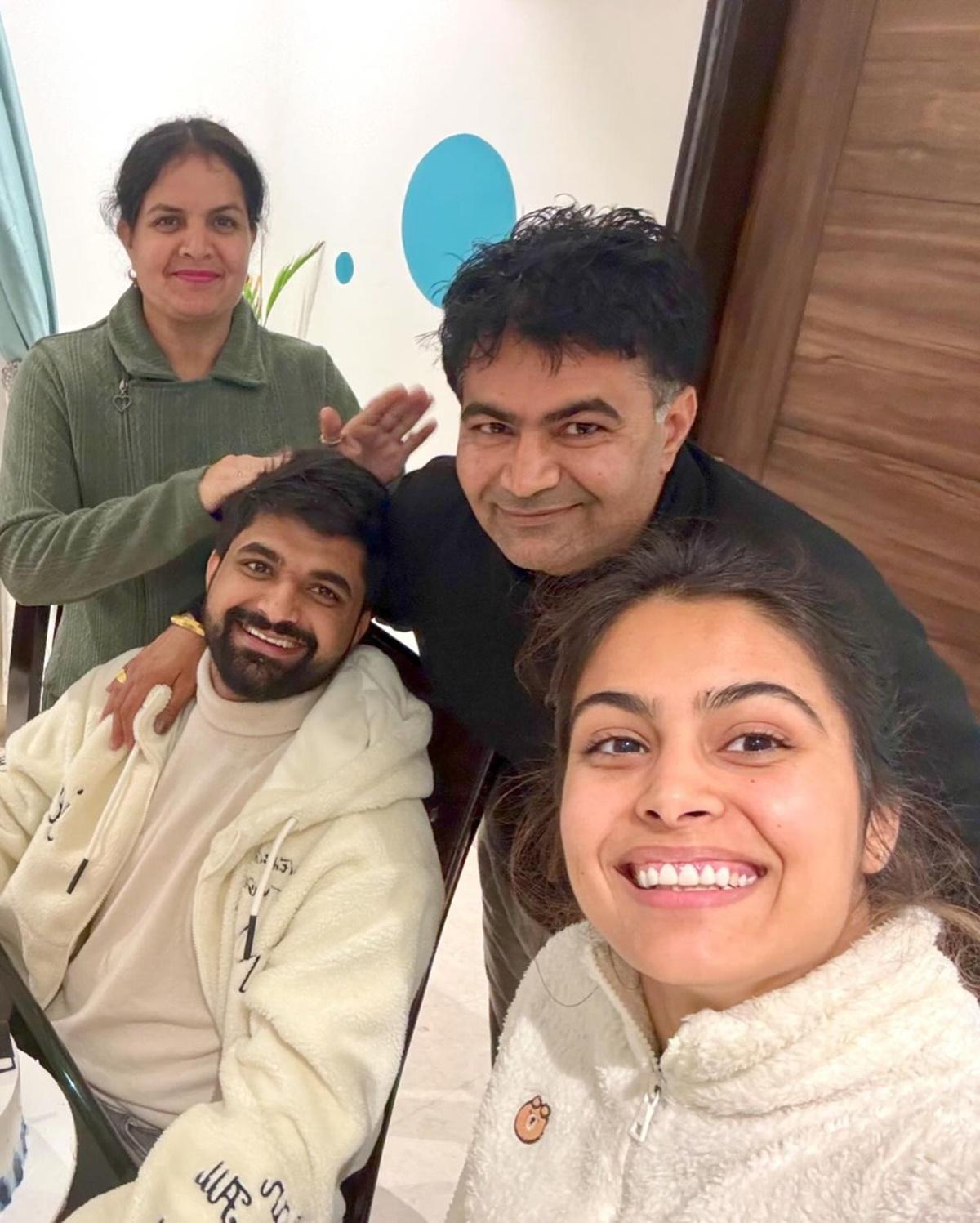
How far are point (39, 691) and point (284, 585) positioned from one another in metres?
0.70

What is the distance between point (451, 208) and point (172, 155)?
46.7 inches

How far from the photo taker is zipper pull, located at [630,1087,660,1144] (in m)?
0.79

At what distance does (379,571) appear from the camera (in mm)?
1354

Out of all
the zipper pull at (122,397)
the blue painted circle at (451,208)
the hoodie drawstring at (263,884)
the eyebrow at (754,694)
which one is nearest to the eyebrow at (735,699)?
the eyebrow at (754,694)

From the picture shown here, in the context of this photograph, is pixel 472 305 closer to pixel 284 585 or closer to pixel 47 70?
pixel 284 585

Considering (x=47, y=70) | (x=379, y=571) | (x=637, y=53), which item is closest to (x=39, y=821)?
(x=379, y=571)

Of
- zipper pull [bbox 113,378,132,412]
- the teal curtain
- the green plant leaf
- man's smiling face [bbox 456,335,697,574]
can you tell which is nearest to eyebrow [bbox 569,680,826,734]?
man's smiling face [bbox 456,335,697,574]

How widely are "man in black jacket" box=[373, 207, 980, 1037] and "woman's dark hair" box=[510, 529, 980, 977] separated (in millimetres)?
76

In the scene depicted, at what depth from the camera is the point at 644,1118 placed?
0.79 meters

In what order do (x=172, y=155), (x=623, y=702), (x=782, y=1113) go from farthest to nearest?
1. (x=172, y=155)
2. (x=623, y=702)
3. (x=782, y=1113)

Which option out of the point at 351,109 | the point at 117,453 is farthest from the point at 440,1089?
the point at 351,109

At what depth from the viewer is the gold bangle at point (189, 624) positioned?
1.43 meters

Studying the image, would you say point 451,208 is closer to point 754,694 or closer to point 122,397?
point 122,397

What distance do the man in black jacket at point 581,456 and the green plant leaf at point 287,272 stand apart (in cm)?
209
